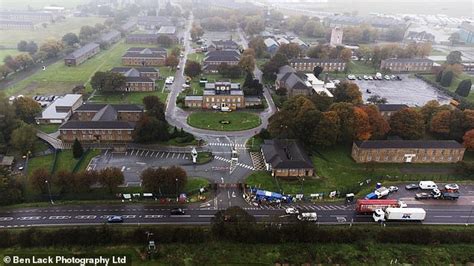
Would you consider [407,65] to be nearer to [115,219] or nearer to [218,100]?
[218,100]

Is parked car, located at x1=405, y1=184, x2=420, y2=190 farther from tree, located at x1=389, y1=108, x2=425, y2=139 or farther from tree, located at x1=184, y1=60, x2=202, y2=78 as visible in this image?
tree, located at x1=184, y1=60, x2=202, y2=78

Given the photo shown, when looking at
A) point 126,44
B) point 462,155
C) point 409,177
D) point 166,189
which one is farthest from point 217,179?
point 126,44

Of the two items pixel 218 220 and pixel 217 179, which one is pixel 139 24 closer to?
pixel 217 179

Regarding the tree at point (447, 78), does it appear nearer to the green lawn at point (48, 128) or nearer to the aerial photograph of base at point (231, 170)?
the aerial photograph of base at point (231, 170)

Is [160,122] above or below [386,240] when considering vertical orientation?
above

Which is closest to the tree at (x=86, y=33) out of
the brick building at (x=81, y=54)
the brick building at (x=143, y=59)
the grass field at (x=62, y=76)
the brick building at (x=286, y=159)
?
the brick building at (x=81, y=54)

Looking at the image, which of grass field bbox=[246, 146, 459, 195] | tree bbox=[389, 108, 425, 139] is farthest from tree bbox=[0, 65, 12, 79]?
tree bbox=[389, 108, 425, 139]
